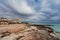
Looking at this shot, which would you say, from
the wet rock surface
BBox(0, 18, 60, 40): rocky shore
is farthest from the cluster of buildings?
the wet rock surface

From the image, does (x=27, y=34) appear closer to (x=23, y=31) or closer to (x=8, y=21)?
(x=23, y=31)

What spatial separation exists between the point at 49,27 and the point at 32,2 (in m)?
0.62

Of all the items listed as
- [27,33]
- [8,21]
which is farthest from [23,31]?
[8,21]

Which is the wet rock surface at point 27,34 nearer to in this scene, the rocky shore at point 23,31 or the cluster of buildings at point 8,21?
the rocky shore at point 23,31

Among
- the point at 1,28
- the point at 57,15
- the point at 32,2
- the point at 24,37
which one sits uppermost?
the point at 32,2

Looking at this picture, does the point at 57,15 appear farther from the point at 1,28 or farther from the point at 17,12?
the point at 1,28

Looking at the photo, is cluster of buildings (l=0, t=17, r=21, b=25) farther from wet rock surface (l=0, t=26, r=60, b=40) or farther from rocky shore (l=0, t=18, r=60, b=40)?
wet rock surface (l=0, t=26, r=60, b=40)

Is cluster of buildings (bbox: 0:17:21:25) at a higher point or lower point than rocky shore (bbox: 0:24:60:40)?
higher

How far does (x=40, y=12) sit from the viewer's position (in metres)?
2.04

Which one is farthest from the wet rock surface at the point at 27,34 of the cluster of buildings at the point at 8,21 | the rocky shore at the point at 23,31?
the cluster of buildings at the point at 8,21

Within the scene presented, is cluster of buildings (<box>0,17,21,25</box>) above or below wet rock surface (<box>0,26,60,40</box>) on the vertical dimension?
above

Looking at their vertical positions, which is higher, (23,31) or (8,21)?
(8,21)

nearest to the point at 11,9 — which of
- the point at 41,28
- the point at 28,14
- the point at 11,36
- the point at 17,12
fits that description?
the point at 17,12

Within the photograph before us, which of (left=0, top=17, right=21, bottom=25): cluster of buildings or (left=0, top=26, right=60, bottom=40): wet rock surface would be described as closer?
(left=0, top=26, right=60, bottom=40): wet rock surface
